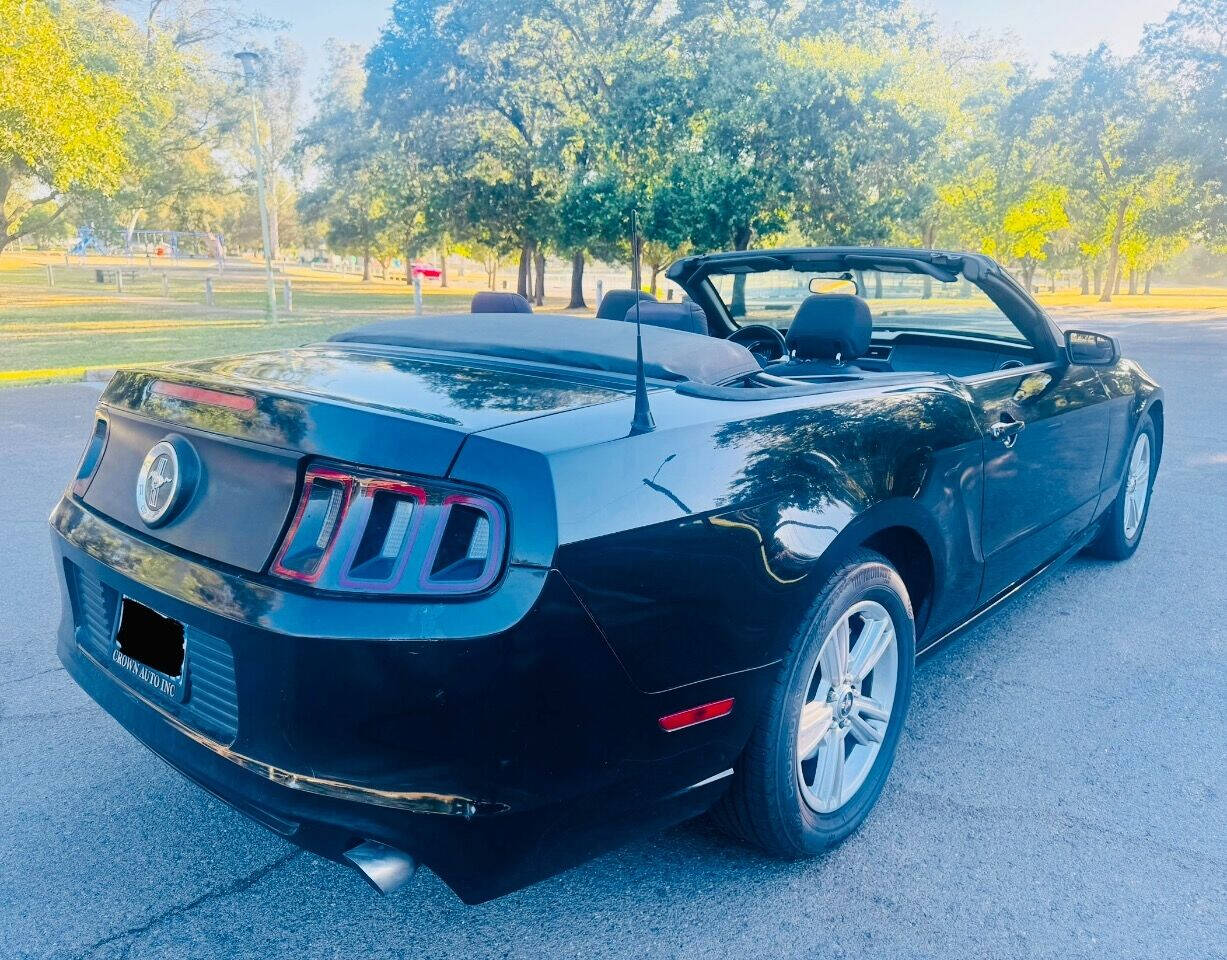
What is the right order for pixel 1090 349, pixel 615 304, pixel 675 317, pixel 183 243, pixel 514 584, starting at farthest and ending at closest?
pixel 183 243
pixel 615 304
pixel 1090 349
pixel 675 317
pixel 514 584

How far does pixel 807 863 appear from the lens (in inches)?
95.3

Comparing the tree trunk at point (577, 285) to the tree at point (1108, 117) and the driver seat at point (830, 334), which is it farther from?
the driver seat at point (830, 334)

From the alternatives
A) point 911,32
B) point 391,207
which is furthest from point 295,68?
point 911,32

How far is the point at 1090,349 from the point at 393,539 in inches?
124

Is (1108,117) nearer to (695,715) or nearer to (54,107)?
(54,107)

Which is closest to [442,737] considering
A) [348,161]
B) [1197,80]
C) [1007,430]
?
[1007,430]

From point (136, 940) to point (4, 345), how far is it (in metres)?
17.2

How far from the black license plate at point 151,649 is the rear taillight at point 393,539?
1.25 ft

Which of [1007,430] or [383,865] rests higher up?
[1007,430]

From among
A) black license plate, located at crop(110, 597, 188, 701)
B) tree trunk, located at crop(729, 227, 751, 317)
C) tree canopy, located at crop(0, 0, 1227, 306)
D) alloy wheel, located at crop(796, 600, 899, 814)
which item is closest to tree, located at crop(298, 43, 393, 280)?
tree canopy, located at crop(0, 0, 1227, 306)

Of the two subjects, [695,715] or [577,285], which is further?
[577,285]

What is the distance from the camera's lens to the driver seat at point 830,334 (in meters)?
3.58

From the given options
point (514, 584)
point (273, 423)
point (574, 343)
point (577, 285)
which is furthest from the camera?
point (577, 285)

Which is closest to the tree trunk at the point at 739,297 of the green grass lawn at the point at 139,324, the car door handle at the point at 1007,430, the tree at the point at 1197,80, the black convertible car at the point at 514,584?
the green grass lawn at the point at 139,324
